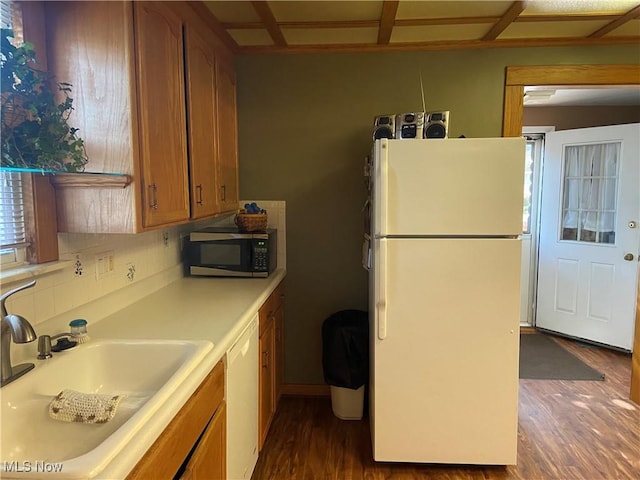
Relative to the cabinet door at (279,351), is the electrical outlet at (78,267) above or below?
above

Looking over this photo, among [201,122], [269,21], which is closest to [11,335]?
[201,122]

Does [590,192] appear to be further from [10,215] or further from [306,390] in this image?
[10,215]

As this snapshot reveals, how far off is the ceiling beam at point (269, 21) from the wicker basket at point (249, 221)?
1.05m

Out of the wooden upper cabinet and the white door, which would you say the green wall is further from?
the white door

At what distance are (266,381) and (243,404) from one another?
52cm

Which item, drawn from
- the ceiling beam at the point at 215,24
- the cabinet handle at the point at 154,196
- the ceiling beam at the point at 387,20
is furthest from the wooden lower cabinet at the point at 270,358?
the ceiling beam at the point at 387,20

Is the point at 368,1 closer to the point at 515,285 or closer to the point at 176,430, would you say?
the point at 515,285

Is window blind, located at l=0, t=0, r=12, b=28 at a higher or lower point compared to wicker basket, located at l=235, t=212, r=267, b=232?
higher

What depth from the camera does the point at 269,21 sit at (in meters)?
2.38

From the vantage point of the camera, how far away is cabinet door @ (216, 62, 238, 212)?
8.30 ft

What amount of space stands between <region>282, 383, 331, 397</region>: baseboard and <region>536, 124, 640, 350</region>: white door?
8.24 ft

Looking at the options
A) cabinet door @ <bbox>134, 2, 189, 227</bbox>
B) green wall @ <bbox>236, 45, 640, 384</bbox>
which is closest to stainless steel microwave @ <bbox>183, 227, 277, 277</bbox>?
green wall @ <bbox>236, 45, 640, 384</bbox>

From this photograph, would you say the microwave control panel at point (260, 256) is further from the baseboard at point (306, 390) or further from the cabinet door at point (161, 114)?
the baseboard at point (306, 390)

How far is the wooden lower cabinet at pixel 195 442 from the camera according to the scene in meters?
1.04
